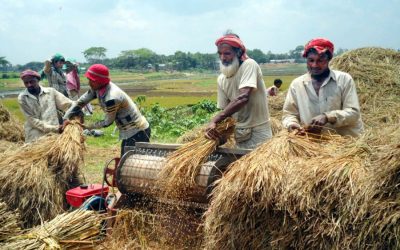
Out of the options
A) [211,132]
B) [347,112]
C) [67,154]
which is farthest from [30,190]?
[347,112]

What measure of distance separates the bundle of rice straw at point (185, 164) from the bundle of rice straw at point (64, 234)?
789mm

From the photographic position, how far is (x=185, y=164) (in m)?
4.32

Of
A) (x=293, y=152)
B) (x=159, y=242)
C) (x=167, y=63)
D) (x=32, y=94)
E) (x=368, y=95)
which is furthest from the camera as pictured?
(x=167, y=63)

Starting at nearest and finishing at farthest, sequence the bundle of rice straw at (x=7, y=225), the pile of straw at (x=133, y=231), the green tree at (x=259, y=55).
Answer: the bundle of rice straw at (x=7, y=225) < the pile of straw at (x=133, y=231) < the green tree at (x=259, y=55)

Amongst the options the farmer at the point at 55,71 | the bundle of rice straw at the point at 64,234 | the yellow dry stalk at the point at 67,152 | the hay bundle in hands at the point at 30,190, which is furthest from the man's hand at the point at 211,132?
the farmer at the point at 55,71

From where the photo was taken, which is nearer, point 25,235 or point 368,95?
point 25,235

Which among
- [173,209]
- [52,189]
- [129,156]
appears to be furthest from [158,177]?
[52,189]

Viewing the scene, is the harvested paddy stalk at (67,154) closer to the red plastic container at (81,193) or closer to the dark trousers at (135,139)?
the red plastic container at (81,193)

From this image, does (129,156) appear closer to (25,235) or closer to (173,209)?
(173,209)

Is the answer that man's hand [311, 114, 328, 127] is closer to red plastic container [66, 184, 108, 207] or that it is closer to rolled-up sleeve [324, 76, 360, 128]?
rolled-up sleeve [324, 76, 360, 128]

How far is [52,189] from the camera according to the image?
554 centimetres

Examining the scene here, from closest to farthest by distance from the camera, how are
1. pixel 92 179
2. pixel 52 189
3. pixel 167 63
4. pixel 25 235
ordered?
pixel 25 235
pixel 52 189
pixel 92 179
pixel 167 63

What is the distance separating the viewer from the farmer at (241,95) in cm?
441

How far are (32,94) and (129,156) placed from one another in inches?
86.5
